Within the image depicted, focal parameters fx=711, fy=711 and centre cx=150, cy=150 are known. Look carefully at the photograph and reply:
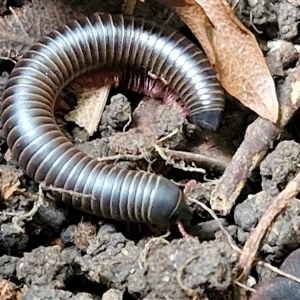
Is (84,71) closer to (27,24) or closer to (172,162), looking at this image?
(27,24)

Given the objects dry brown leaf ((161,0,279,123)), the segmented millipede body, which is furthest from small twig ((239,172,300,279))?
dry brown leaf ((161,0,279,123))

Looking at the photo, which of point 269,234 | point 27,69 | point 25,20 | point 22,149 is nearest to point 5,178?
point 22,149

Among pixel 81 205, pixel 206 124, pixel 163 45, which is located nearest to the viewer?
pixel 81 205

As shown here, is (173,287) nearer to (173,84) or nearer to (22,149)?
(22,149)

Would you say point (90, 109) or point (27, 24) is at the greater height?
point (27, 24)

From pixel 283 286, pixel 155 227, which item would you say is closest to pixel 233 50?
pixel 155 227

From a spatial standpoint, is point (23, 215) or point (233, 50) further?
point (233, 50)

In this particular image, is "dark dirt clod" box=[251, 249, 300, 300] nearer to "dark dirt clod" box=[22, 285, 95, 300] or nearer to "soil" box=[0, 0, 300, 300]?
"soil" box=[0, 0, 300, 300]
